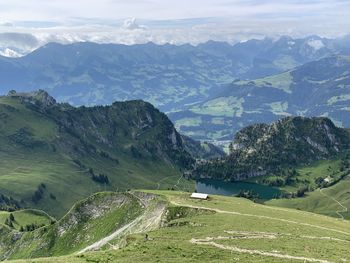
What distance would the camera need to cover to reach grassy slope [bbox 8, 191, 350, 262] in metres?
71.4

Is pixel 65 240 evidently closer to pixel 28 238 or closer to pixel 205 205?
pixel 28 238

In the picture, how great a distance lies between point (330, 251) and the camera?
78250 millimetres

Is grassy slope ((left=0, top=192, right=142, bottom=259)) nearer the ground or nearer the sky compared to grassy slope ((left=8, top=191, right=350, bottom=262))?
nearer the ground

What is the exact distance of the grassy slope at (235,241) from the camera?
71.4 metres

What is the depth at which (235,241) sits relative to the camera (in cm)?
8312

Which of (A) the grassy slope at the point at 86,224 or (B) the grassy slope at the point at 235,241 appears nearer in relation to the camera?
(B) the grassy slope at the point at 235,241

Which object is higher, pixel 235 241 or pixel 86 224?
pixel 235 241

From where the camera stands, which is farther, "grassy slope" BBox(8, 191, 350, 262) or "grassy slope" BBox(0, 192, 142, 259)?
"grassy slope" BBox(0, 192, 142, 259)

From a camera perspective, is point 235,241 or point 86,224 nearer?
point 235,241

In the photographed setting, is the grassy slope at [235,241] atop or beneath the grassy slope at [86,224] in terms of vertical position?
atop

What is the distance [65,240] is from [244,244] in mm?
89715

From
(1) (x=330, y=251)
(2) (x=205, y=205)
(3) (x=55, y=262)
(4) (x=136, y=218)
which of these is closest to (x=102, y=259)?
(3) (x=55, y=262)

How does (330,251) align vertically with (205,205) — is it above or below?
above

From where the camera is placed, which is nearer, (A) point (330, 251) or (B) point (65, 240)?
(A) point (330, 251)
